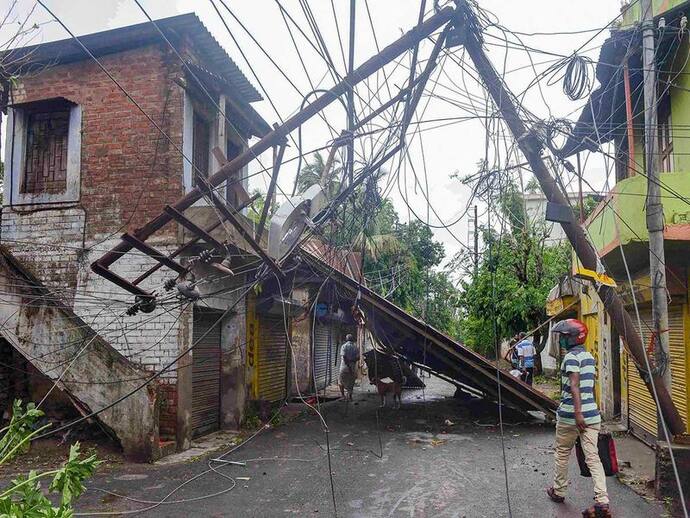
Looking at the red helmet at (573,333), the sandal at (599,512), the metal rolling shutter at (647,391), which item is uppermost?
the red helmet at (573,333)

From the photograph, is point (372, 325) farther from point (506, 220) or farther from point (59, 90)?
point (59, 90)

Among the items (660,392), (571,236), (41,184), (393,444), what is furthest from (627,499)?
(41,184)

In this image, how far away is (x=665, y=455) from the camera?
6219mm

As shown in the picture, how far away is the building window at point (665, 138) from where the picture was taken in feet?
29.3

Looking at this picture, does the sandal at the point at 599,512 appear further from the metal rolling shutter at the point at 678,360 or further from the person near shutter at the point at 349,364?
the person near shutter at the point at 349,364

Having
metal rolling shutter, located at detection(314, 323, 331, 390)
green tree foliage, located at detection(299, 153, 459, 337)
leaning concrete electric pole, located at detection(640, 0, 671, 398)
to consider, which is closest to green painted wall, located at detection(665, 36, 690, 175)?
leaning concrete electric pole, located at detection(640, 0, 671, 398)

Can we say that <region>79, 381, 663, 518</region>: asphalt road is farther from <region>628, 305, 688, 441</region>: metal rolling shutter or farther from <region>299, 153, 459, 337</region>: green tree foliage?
<region>299, 153, 459, 337</region>: green tree foliage

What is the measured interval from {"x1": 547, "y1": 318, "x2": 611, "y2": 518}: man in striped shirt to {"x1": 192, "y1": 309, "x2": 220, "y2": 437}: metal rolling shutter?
5873 mm

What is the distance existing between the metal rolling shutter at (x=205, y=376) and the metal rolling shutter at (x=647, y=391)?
689 cm

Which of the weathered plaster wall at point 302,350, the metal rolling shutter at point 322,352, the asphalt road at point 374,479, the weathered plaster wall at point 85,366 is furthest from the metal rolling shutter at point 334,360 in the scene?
the weathered plaster wall at point 85,366

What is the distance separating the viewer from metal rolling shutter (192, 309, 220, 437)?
402 inches

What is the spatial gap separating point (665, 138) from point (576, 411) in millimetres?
5338

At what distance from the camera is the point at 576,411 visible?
238 inches

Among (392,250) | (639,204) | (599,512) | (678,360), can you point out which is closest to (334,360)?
(392,250)
